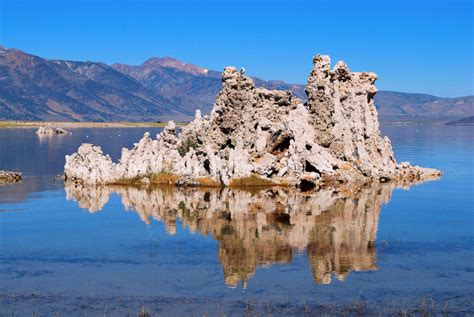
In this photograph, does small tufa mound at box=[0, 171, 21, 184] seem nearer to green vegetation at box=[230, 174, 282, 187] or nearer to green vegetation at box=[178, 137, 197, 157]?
green vegetation at box=[178, 137, 197, 157]

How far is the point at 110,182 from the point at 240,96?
16.5m

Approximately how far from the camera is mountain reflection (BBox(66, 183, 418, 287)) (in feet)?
125

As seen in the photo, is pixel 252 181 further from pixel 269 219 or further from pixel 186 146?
pixel 269 219

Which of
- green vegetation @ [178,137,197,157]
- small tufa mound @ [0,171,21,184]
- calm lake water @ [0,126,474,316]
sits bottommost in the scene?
calm lake water @ [0,126,474,316]

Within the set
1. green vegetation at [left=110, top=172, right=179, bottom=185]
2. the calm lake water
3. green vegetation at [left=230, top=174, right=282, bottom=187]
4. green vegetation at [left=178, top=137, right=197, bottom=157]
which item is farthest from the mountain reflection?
green vegetation at [left=178, top=137, right=197, bottom=157]

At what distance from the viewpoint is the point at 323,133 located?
76.6 m

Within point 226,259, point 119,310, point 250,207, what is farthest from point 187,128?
point 119,310

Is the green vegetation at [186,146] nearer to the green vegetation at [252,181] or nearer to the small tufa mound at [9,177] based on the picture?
the green vegetation at [252,181]

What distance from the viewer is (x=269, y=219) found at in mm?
50906

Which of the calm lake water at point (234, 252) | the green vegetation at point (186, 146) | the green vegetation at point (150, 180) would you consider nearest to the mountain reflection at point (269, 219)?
the calm lake water at point (234, 252)

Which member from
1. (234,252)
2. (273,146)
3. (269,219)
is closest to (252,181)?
(273,146)

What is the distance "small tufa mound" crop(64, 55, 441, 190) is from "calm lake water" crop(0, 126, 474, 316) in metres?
4.66

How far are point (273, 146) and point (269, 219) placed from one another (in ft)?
77.7

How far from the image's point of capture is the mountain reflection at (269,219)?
3819cm
